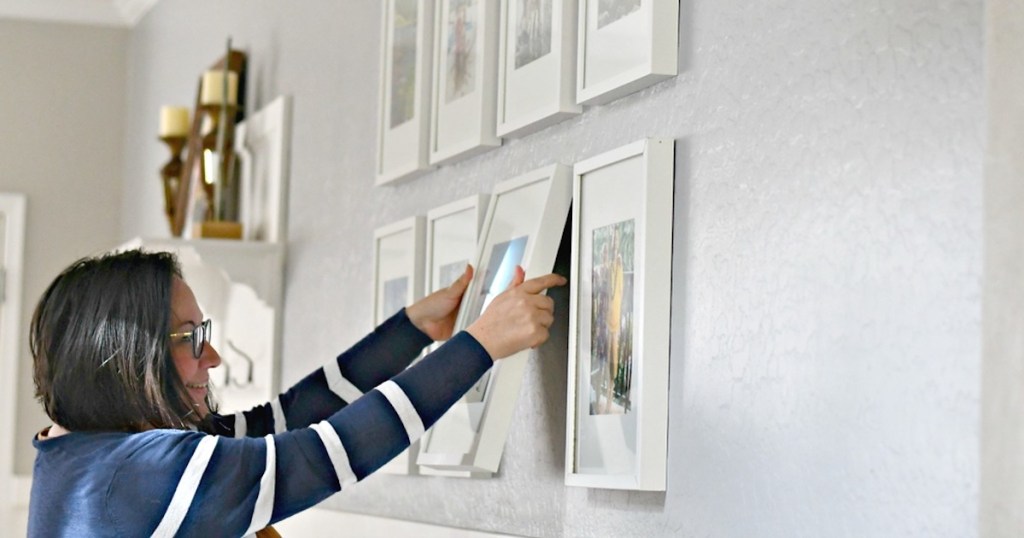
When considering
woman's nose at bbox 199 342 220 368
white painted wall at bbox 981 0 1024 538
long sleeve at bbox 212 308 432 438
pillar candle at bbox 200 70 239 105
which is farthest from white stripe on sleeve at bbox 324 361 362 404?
pillar candle at bbox 200 70 239 105

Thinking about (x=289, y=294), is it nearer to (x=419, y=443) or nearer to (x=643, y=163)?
(x=419, y=443)

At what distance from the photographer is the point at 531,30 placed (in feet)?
5.64

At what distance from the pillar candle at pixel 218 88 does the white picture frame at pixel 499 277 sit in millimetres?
1468

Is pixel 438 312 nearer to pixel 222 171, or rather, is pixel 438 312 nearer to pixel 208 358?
pixel 208 358

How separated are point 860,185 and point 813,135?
0.08 metres

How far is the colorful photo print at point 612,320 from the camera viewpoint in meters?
1.44

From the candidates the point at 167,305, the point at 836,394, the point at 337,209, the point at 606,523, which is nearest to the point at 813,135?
the point at 836,394

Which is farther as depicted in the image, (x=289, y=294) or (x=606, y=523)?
(x=289, y=294)

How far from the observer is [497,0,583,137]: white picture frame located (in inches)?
63.8

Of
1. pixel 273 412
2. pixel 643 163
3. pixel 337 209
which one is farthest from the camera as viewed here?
pixel 337 209

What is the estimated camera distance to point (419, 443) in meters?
2.05

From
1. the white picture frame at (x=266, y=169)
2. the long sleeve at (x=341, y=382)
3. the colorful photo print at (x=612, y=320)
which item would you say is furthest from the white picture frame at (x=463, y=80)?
the white picture frame at (x=266, y=169)

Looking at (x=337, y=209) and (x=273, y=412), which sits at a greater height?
(x=337, y=209)

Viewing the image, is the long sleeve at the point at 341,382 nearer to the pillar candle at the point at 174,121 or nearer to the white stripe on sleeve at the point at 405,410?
the white stripe on sleeve at the point at 405,410
